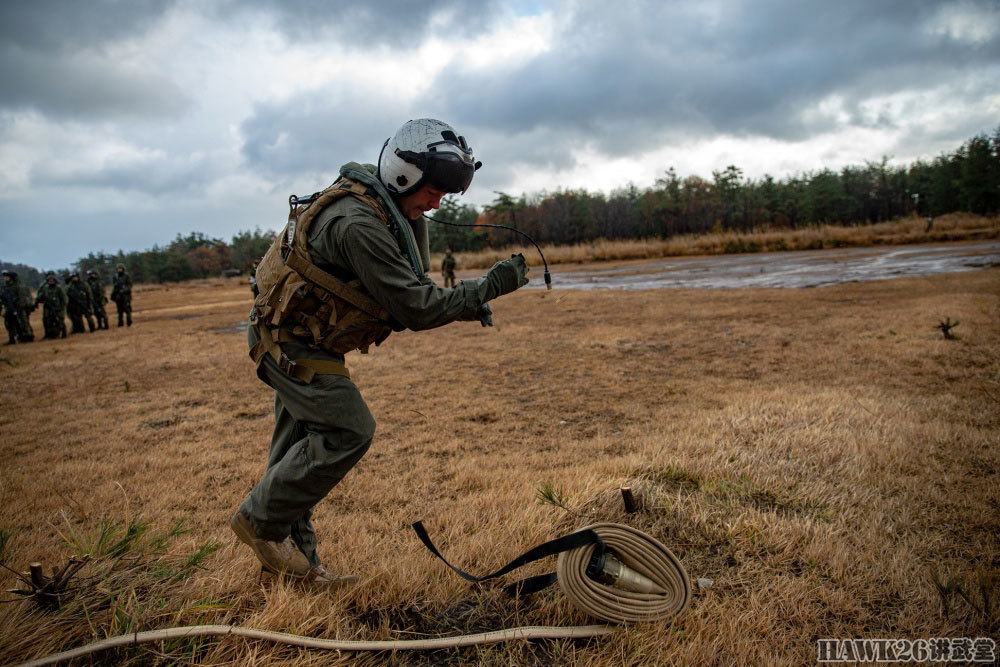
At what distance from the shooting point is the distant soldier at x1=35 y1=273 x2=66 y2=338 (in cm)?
1681

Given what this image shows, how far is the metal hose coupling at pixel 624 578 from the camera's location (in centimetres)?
215

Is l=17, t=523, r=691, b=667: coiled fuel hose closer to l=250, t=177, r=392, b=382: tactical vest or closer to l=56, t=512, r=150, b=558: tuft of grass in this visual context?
l=56, t=512, r=150, b=558: tuft of grass

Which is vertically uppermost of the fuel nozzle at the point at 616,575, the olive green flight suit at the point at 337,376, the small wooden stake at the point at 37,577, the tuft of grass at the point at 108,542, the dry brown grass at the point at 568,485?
the olive green flight suit at the point at 337,376

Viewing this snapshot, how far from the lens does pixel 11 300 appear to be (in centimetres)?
1630

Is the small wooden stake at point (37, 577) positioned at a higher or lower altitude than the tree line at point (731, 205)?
lower

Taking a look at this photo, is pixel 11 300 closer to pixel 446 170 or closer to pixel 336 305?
pixel 336 305

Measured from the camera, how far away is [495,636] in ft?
6.76

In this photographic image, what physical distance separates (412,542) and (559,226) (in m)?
54.3

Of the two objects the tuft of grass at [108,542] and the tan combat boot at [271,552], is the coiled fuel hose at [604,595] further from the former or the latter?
the tuft of grass at [108,542]

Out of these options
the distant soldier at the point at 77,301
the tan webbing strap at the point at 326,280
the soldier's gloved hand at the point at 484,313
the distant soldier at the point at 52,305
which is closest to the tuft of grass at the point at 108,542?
the tan webbing strap at the point at 326,280

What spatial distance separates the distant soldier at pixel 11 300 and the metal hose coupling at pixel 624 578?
20617 millimetres

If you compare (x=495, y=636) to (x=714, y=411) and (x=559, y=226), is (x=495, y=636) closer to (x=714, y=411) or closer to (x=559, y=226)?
(x=714, y=411)

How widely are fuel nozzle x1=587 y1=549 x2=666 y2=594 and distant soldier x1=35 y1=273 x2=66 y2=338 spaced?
66.9 ft

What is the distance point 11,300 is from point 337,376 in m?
19.7
